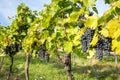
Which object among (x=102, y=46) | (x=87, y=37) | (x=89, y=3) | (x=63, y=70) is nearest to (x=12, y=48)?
(x=87, y=37)

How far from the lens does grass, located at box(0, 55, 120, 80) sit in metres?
22.2

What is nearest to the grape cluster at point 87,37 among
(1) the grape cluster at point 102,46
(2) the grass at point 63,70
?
(1) the grape cluster at point 102,46

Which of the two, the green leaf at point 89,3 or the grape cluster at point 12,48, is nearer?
the green leaf at point 89,3

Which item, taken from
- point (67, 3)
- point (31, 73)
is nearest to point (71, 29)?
point (67, 3)

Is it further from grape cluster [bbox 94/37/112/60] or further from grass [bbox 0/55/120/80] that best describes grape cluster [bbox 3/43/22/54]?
grass [bbox 0/55/120/80]

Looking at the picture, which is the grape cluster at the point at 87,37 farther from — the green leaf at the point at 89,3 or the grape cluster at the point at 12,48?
the grape cluster at the point at 12,48

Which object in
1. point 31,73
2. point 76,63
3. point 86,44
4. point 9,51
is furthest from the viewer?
point 76,63

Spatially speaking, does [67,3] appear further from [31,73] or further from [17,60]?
[17,60]

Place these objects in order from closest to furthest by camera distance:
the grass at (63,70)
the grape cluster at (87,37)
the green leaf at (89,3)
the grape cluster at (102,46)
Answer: the green leaf at (89,3), the grape cluster at (102,46), the grape cluster at (87,37), the grass at (63,70)

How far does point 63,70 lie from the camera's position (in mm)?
24031

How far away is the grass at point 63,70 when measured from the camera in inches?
875

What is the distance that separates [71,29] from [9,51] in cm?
797

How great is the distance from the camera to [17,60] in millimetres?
28266

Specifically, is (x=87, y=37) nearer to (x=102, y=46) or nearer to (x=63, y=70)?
(x=102, y=46)
